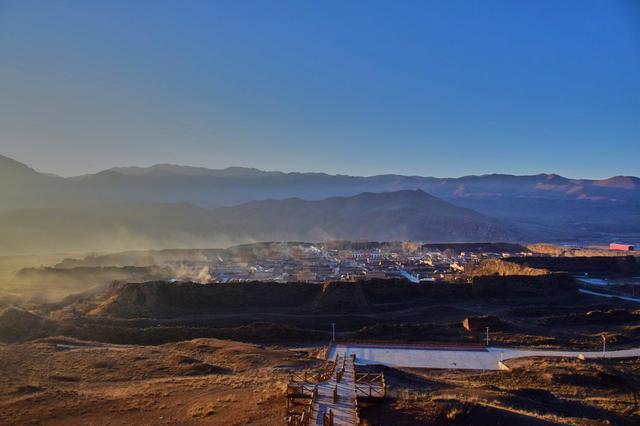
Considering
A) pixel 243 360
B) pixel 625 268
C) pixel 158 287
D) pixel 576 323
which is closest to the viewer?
pixel 243 360

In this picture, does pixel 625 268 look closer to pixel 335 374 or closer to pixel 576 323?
pixel 576 323

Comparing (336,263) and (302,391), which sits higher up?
(302,391)

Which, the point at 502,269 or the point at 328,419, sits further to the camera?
the point at 502,269

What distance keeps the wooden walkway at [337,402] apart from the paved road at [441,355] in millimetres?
10661

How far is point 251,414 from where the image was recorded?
12.6m

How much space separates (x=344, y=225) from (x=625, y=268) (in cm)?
9260

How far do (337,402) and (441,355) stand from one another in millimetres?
16009

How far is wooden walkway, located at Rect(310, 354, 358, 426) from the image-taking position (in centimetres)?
1039

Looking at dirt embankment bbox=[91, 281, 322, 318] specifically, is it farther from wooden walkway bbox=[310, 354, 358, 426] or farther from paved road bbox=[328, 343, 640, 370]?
wooden walkway bbox=[310, 354, 358, 426]

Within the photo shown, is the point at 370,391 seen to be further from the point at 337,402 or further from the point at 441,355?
the point at 441,355

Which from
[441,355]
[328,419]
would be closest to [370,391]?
[328,419]

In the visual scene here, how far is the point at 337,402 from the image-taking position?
11.5 metres

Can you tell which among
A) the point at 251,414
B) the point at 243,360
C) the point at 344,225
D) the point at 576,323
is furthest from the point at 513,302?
the point at 344,225

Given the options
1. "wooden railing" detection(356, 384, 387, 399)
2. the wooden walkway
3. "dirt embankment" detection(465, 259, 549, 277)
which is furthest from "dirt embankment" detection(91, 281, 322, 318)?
"wooden railing" detection(356, 384, 387, 399)
